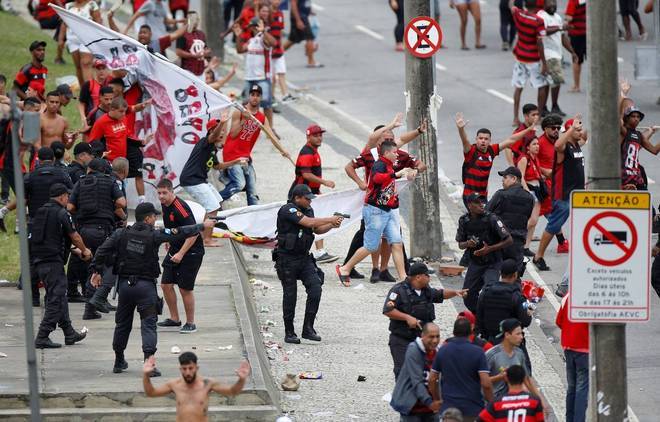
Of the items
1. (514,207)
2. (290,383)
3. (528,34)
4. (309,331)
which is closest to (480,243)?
(514,207)

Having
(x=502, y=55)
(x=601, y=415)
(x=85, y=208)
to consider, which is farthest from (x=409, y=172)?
(x=502, y=55)

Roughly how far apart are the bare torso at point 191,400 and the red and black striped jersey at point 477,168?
724 centimetres

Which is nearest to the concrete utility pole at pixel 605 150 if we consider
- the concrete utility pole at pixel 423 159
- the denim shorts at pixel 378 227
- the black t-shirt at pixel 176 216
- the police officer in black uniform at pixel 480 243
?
the police officer in black uniform at pixel 480 243

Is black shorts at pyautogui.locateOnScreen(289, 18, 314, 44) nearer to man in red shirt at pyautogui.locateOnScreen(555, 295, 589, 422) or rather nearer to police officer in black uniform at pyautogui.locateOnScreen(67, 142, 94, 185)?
police officer in black uniform at pyautogui.locateOnScreen(67, 142, 94, 185)

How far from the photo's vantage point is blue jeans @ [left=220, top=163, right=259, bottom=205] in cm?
1992

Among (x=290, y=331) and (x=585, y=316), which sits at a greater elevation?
(x=585, y=316)

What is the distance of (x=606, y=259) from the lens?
10.7m

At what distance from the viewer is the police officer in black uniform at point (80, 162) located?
16594 mm

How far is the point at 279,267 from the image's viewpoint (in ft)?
50.9

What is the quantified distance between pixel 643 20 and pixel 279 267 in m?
18.9

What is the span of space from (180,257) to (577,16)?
13.7 m

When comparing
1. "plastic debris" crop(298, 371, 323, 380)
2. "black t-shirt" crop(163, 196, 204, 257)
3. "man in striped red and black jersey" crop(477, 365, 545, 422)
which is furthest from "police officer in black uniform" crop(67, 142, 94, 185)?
"man in striped red and black jersey" crop(477, 365, 545, 422)

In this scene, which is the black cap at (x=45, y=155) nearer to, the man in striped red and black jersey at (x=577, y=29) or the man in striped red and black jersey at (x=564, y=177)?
the man in striped red and black jersey at (x=564, y=177)

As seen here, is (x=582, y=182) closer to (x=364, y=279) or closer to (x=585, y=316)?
(x=364, y=279)
